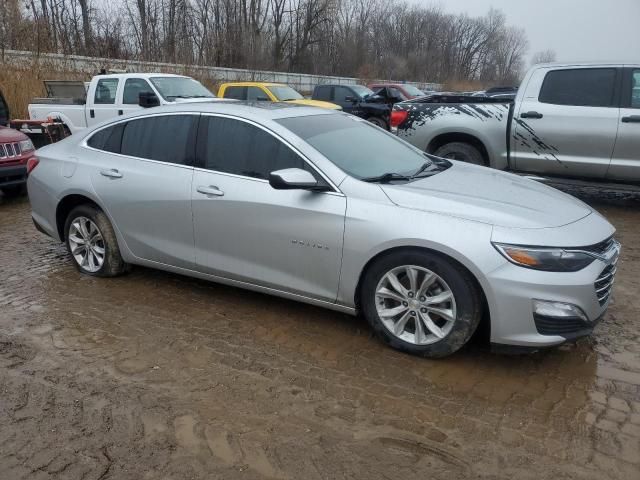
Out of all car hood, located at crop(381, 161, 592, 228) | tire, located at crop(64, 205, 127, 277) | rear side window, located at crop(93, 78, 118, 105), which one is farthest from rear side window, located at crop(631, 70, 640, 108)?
rear side window, located at crop(93, 78, 118, 105)

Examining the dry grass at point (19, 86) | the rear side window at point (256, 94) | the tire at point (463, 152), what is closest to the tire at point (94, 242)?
the tire at point (463, 152)

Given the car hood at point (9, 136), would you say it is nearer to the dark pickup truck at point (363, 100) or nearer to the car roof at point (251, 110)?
the car roof at point (251, 110)

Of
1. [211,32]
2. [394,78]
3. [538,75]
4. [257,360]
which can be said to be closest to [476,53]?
[394,78]

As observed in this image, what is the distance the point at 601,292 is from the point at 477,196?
3.08ft

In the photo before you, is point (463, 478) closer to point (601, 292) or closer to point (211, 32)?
point (601, 292)

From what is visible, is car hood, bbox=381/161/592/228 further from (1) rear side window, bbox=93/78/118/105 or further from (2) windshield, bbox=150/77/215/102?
(1) rear side window, bbox=93/78/118/105

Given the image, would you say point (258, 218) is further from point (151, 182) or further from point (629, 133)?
point (629, 133)

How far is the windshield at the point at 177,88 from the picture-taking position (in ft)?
35.7

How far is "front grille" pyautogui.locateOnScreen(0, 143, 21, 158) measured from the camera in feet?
25.8

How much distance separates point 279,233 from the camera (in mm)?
3725

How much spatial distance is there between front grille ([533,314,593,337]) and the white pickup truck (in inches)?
348

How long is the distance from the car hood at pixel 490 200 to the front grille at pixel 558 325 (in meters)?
0.55

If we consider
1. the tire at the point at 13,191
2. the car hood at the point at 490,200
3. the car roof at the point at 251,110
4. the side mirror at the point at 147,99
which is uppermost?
the car roof at the point at 251,110

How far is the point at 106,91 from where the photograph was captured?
11211 mm
